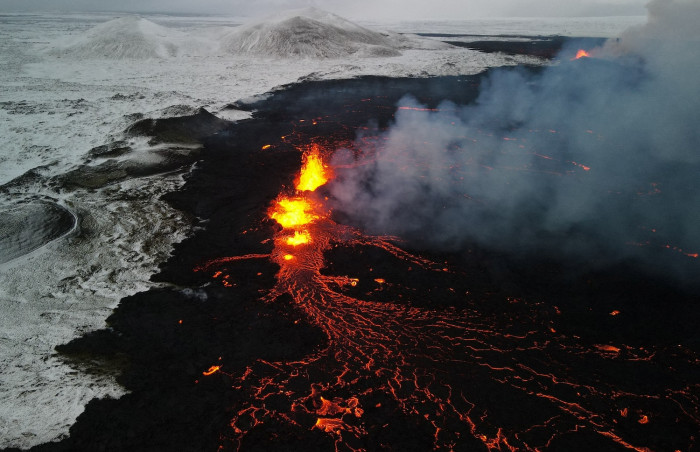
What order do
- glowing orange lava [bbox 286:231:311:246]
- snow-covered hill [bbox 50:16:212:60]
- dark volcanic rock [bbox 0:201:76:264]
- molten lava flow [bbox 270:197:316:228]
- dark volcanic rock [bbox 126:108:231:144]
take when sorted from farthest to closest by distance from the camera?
snow-covered hill [bbox 50:16:212:60] < dark volcanic rock [bbox 126:108:231:144] < molten lava flow [bbox 270:197:316:228] < glowing orange lava [bbox 286:231:311:246] < dark volcanic rock [bbox 0:201:76:264]

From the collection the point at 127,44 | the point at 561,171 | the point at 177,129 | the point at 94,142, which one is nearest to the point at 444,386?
the point at 561,171

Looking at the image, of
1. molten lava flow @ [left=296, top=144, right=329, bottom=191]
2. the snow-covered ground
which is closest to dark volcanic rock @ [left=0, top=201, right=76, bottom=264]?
the snow-covered ground

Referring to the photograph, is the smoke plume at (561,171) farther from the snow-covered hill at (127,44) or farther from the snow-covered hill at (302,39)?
the snow-covered hill at (127,44)

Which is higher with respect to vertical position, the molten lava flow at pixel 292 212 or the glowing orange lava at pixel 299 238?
the molten lava flow at pixel 292 212

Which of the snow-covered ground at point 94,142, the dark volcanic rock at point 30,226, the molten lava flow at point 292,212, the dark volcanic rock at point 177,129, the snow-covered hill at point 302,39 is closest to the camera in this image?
the snow-covered ground at point 94,142

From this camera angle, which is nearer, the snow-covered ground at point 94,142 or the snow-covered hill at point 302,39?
the snow-covered ground at point 94,142

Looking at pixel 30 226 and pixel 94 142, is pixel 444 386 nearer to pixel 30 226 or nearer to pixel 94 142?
pixel 30 226

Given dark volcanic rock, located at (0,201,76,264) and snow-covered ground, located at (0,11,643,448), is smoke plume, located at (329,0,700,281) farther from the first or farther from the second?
dark volcanic rock, located at (0,201,76,264)

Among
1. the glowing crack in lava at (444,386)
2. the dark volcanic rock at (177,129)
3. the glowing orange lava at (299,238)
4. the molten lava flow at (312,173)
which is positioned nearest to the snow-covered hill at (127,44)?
the dark volcanic rock at (177,129)
